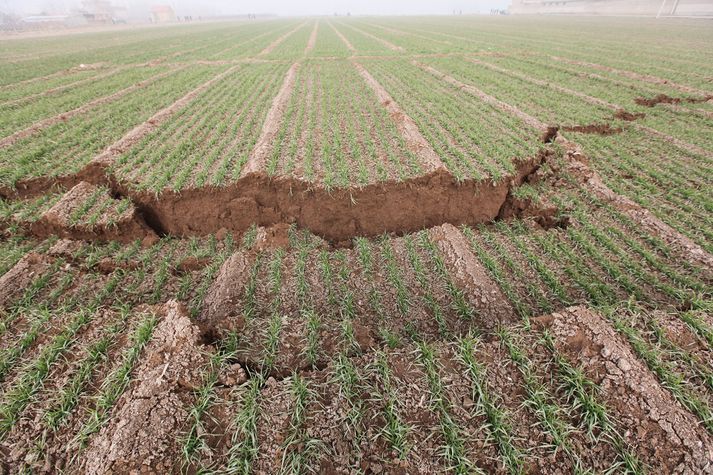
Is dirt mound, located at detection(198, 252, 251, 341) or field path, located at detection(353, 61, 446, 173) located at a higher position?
field path, located at detection(353, 61, 446, 173)

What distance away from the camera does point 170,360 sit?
12.0 feet

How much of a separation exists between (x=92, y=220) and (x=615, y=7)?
10756 centimetres

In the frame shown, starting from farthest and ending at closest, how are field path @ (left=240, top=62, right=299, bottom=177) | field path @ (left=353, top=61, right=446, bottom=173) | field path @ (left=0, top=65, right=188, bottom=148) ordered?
field path @ (left=0, top=65, right=188, bottom=148)
field path @ (left=353, top=61, right=446, bottom=173)
field path @ (left=240, top=62, right=299, bottom=177)

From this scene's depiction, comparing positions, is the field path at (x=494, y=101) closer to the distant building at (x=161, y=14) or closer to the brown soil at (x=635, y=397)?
the brown soil at (x=635, y=397)

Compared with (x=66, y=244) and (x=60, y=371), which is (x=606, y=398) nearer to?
(x=60, y=371)

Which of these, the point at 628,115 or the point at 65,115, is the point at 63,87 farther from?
the point at 628,115

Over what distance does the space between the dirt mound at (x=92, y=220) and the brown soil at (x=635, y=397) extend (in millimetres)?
7295

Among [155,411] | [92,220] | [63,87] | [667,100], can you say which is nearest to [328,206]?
[92,220]

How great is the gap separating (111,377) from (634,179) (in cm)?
1035

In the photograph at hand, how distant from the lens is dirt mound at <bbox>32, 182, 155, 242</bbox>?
20.0 feet

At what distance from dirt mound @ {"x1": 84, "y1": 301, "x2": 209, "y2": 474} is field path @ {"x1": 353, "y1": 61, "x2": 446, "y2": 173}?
5872mm

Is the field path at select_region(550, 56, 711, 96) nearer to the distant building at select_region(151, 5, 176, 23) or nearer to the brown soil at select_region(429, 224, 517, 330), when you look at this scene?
the brown soil at select_region(429, 224, 517, 330)

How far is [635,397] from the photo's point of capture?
337 cm

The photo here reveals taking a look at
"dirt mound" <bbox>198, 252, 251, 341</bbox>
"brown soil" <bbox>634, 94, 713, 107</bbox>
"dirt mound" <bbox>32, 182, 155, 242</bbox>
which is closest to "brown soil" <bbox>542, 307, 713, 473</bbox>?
"dirt mound" <bbox>198, 252, 251, 341</bbox>
